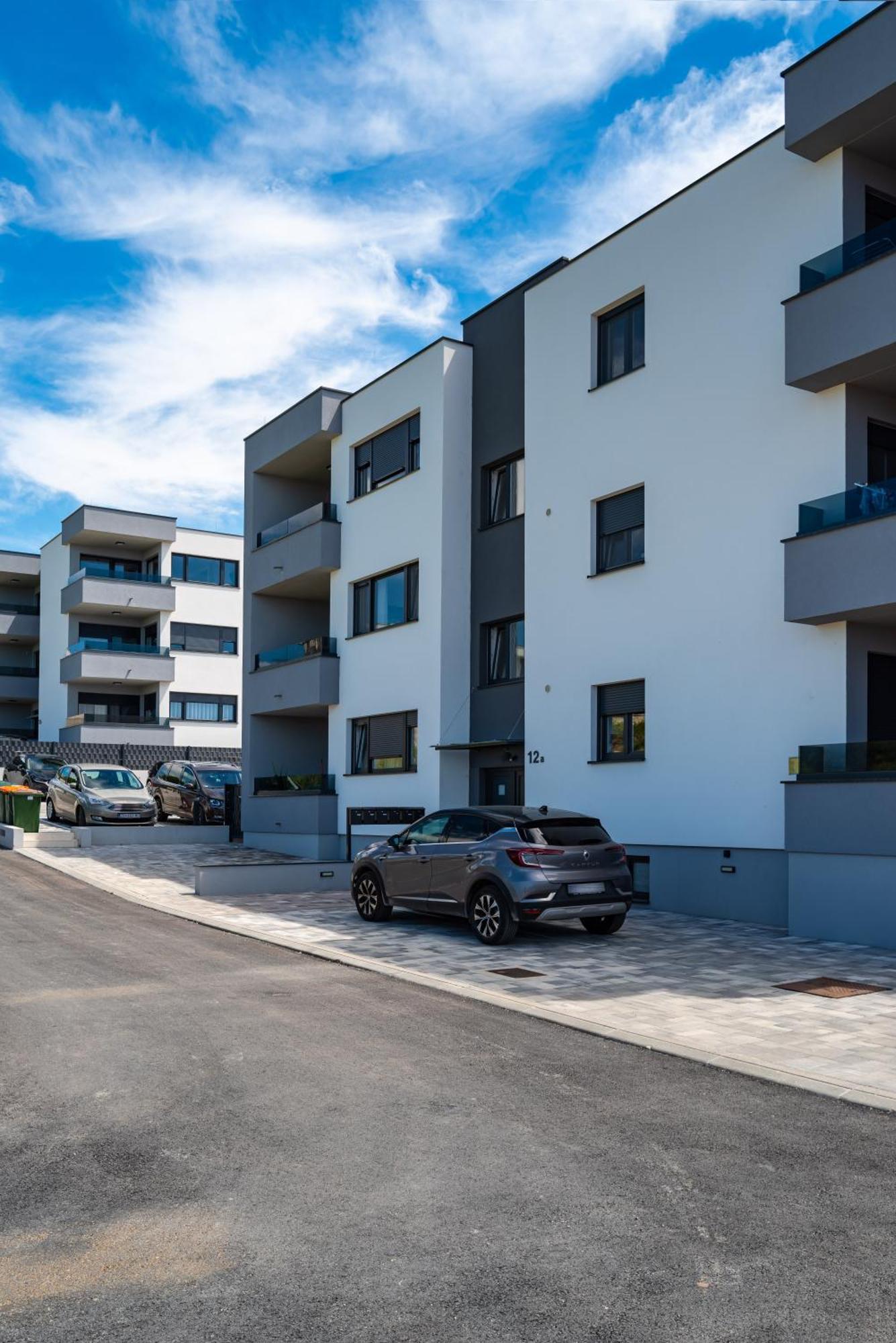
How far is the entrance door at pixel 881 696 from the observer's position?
15.5 m

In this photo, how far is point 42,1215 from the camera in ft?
16.7

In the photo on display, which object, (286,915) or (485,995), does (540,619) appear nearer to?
(286,915)

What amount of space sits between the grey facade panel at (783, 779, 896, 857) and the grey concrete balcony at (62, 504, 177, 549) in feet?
125

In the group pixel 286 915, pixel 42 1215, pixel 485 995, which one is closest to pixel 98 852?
pixel 286 915

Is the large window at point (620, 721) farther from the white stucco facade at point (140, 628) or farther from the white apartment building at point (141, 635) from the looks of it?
the white stucco facade at point (140, 628)

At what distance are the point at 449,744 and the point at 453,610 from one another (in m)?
2.69

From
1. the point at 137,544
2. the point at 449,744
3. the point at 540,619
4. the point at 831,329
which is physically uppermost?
the point at 137,544

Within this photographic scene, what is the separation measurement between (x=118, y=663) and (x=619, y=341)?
3203 centimetres

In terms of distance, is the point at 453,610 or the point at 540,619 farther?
the point at 453,610

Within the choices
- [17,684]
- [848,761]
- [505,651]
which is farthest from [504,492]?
[17,684]

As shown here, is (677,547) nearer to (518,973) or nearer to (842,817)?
(842,817)

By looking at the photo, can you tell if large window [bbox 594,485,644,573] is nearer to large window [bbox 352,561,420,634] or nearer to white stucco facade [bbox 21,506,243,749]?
large window [bbox 352,561,420,634]

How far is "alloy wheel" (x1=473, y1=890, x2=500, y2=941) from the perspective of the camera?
546 inches

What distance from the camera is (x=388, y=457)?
25.9 metres
